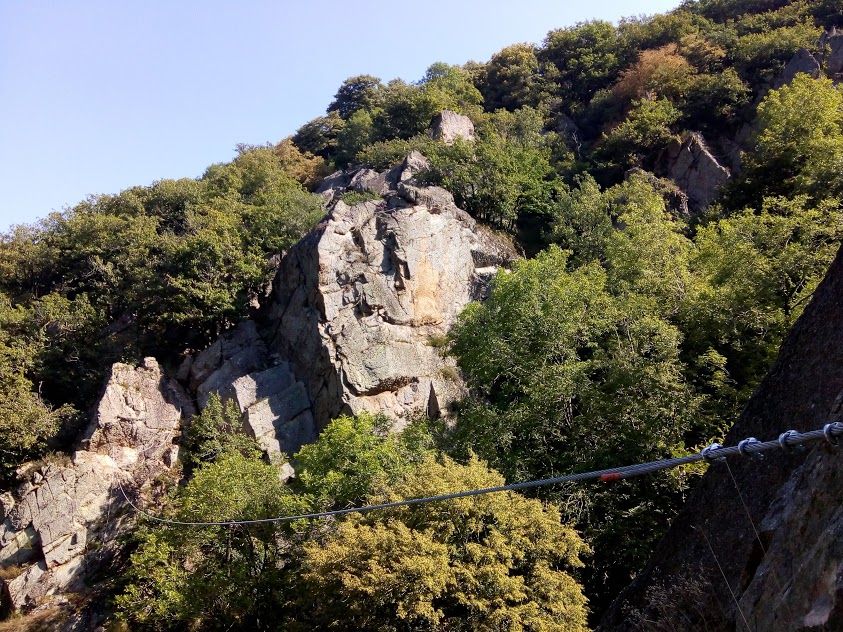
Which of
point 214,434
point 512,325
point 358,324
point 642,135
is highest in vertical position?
point 642,135

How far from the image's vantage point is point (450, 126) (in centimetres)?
4356

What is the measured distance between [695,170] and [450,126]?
16865 millimetres

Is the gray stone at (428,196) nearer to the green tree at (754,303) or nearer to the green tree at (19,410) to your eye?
the green tree at (754,303)

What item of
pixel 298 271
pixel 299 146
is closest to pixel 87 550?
pixel 298 271

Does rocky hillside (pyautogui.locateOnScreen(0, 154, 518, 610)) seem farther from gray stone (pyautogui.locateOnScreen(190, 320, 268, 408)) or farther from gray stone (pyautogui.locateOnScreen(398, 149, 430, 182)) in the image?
gray stone (pyautogui.locateOnScreen(398, 149, 430, 182))

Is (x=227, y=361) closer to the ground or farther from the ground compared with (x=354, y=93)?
closer to the ground

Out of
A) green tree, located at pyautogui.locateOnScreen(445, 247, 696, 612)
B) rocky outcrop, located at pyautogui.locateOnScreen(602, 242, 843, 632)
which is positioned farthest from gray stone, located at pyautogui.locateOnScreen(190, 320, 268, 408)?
rocky outcrop, located at pyautogui.locateOnScreen(602, 242, 843, 632)

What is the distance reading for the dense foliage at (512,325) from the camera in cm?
1320

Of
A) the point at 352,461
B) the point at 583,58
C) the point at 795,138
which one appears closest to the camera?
the point at 352,461

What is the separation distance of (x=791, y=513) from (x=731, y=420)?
1135 cm

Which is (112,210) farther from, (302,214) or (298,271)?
(298,271)

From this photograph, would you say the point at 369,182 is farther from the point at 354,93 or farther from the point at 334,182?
the point at 354,93

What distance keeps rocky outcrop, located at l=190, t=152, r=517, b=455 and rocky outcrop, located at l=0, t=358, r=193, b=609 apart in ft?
7.73

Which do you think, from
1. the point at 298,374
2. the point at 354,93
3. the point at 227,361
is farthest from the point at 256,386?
the point at 354,93
